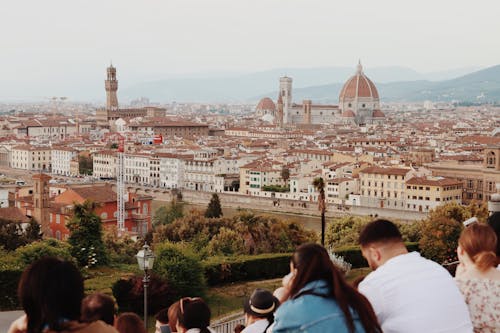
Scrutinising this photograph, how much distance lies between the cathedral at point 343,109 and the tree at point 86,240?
196 ft

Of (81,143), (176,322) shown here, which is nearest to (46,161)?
(81,143)

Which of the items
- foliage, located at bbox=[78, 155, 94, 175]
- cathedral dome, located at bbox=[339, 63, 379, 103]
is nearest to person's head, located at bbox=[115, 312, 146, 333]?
foliage, located at bbox=[78, 155, 94, 175]

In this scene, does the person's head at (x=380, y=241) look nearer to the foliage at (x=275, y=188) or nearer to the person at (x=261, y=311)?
the person at (x=261, y=311)

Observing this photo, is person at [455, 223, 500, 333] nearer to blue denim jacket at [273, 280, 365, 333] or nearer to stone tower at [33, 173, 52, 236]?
blue denim jacket at [273, 280, 365, 333]

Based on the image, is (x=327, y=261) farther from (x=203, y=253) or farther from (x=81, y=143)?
(x=81, y=143)

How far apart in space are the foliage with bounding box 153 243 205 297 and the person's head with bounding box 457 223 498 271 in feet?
18.3

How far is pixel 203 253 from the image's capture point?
10.7 metres

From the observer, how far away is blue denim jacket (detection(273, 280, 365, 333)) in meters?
1.84

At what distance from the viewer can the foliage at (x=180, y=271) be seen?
7.87 m

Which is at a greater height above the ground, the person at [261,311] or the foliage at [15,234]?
the person at [261,311]

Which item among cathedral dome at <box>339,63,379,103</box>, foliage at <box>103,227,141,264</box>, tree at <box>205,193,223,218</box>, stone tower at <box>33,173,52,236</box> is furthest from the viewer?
cathedral dome at <box>339,63,379,103</box>

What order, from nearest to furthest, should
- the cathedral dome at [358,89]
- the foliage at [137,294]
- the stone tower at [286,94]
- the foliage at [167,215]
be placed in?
the foliage at [137,294] → the foliage at [167,215] → the cathedral dome at [358,89] → the stone tower at [286,94]

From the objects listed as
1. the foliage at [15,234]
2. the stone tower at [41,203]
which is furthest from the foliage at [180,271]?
the stone tower at [41,203]

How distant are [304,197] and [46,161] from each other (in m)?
17.2
